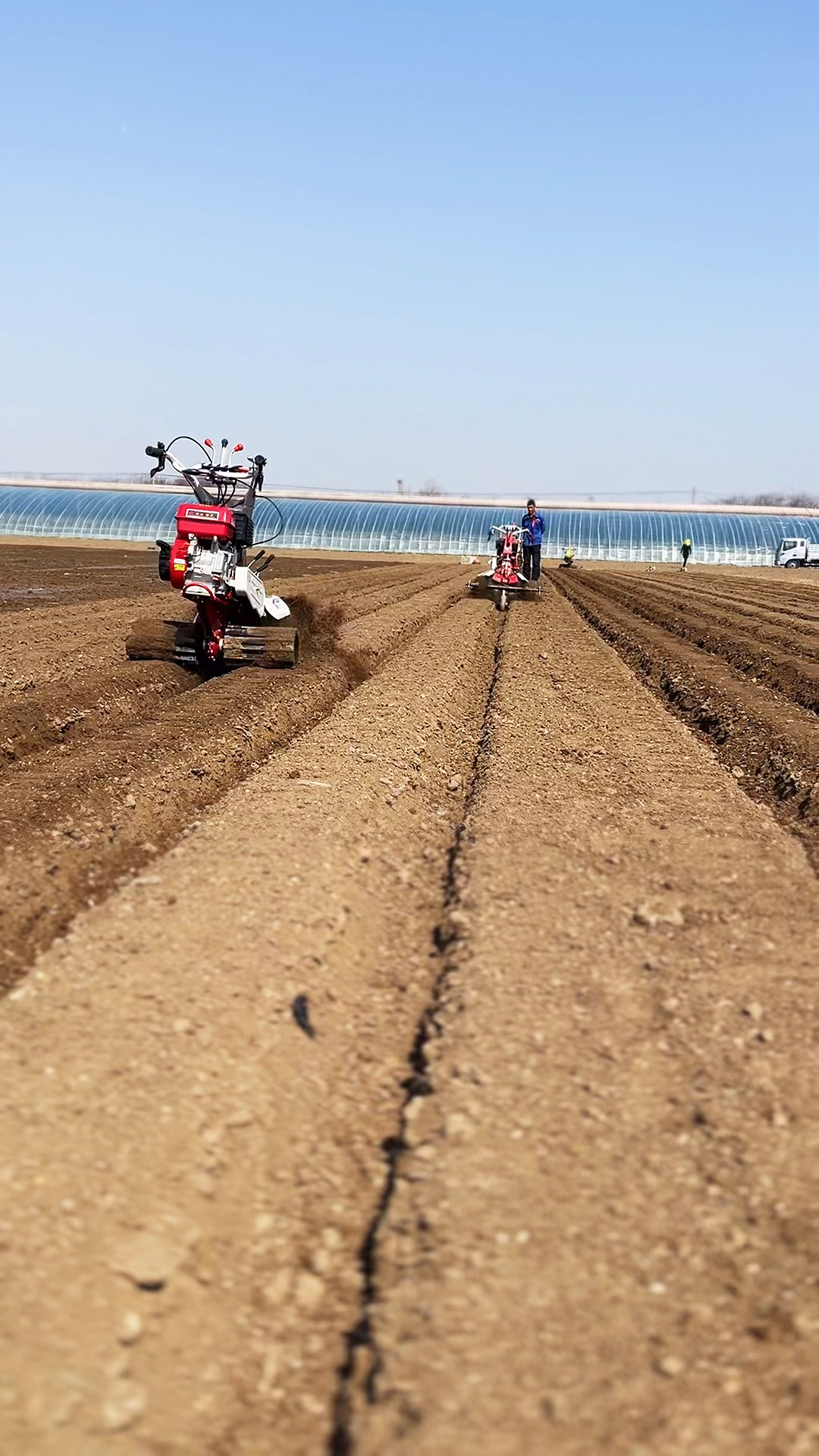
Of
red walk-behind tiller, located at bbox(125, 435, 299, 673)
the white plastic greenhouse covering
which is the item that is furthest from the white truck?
red walk-behind tiller, located at bbox(125, 435, 299, 673)

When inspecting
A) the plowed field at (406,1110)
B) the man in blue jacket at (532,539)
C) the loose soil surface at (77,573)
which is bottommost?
the plowed field at (406,1110)

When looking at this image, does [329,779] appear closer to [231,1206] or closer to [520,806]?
[520,806]

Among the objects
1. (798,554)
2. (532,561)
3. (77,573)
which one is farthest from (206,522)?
(798,554)

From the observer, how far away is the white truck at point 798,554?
250ft

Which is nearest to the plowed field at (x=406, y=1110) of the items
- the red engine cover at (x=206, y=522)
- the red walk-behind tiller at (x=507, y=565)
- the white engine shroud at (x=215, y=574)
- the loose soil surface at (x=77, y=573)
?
the white engine shroud at (x=215, y=574)

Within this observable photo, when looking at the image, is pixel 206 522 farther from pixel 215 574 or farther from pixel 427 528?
pixel 427 528

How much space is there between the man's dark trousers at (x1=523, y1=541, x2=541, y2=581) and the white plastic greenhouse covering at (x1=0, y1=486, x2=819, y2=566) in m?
48.1

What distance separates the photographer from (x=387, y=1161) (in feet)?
13.9

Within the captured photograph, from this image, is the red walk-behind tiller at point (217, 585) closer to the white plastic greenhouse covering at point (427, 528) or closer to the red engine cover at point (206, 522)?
the red engine cover at point (206, 522)

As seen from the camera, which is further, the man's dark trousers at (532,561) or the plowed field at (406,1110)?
the man's dark trousers at (532,561)

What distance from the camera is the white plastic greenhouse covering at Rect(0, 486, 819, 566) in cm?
7981

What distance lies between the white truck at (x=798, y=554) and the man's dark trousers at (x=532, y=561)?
50130mm

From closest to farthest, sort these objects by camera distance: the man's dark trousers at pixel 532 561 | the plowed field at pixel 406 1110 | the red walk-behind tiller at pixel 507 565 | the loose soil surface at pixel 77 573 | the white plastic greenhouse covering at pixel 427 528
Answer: the plowed field at pixel 406 1110 → the red walk-behind tiller at pixel 507 565 → the man's dark trousers at pixel 532 561 → the loose soil surface at pixel 77 573 → the white plastic greenhouse covering at pixel 427 528

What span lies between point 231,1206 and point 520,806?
5.02 m
